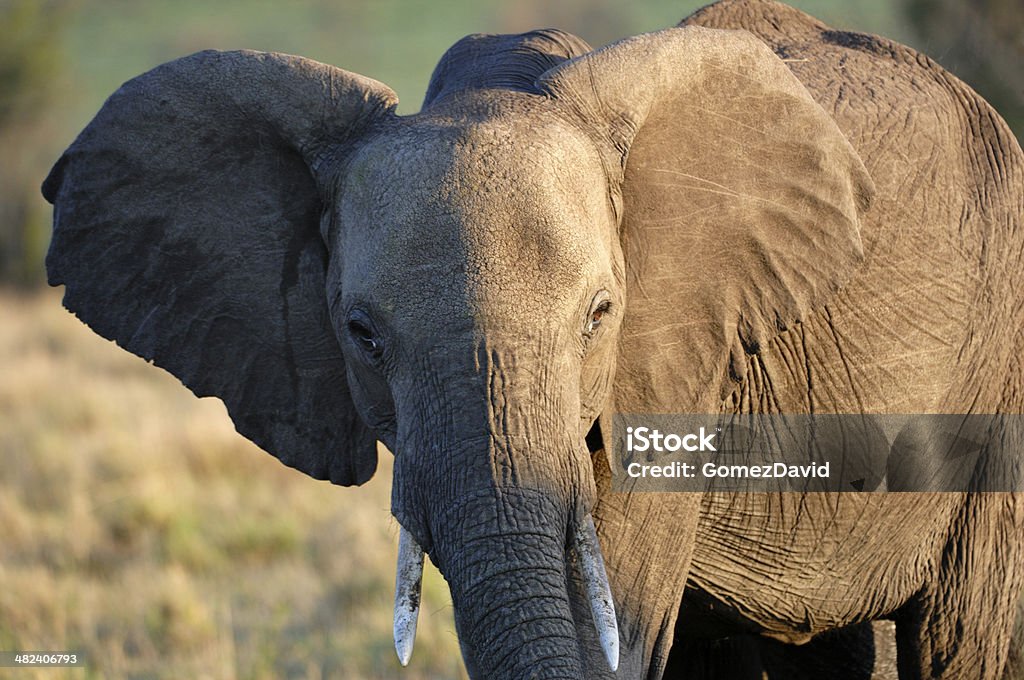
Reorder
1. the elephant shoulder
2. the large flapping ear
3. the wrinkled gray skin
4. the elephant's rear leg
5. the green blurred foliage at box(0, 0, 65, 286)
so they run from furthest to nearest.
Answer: the green blurred foliage at box(0, 0, 65, 286) < the elephant's rear leg < the elephant shoulder < the large flapping ear < the wrinkled gray skin

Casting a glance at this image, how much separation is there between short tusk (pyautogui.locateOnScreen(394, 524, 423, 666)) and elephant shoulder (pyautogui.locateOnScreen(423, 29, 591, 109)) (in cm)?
94

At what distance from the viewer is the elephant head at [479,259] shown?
9.33ft

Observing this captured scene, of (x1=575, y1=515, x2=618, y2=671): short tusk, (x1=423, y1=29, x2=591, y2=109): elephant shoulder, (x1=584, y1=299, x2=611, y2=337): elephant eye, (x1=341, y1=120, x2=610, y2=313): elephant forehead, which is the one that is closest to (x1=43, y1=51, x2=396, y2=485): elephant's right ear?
(x1=423, y1=29, x2=591, y2=109): elephant shoulder

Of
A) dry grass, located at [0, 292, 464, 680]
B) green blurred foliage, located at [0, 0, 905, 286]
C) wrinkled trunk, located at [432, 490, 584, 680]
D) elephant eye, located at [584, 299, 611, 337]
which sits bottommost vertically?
green blurred foliage, located at [0, 0, 905, 286]

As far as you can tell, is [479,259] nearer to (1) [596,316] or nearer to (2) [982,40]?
(1) [596,316]

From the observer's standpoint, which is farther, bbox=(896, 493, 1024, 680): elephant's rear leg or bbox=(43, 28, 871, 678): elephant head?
bbox=(896, 493, 1024, 680): elephant's rear leg

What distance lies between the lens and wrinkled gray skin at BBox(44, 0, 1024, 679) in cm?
287

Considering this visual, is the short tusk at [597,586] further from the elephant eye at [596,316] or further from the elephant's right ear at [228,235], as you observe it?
the elephant's right ear at [228,235]

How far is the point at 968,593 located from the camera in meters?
4.07

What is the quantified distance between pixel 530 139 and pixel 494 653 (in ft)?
3.09

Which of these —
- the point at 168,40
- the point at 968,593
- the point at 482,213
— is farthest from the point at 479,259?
the point at 168,40

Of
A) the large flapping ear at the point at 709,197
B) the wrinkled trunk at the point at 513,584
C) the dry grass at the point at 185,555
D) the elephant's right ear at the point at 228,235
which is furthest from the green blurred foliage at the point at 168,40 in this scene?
the wrinkled trunk at the point at 513,584

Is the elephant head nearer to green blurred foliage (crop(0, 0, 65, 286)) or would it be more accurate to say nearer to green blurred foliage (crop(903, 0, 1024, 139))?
green blurred foliage (crop(903, 0, 1024, 139))

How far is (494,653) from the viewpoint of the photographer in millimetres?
2793
